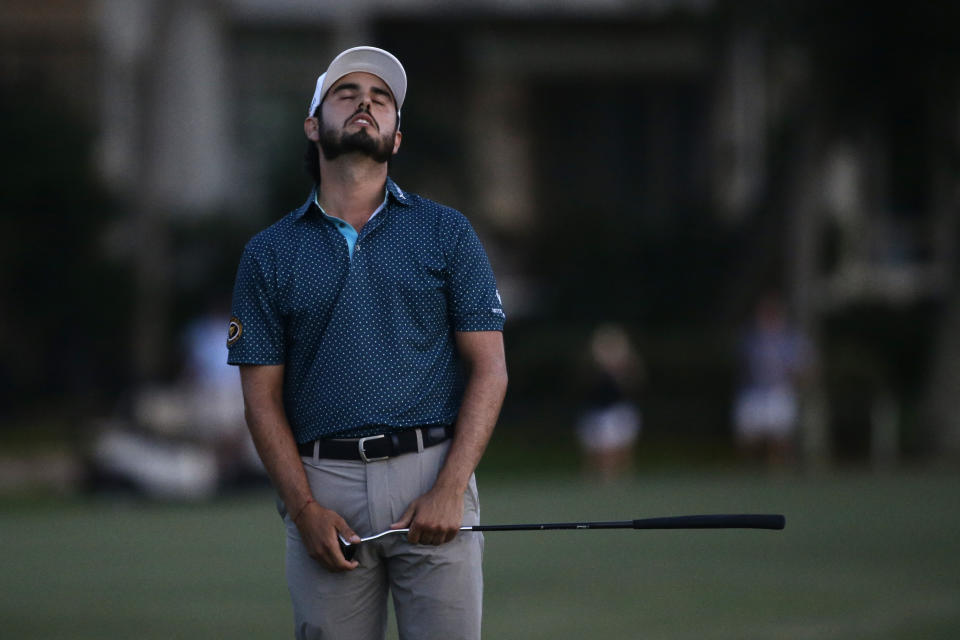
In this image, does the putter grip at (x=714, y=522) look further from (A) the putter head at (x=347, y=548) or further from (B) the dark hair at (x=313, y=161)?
(B) the dark hair at (x=313, y=161)

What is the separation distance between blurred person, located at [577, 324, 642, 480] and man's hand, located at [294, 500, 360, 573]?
17.3 meters

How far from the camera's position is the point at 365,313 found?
5188 millimetres

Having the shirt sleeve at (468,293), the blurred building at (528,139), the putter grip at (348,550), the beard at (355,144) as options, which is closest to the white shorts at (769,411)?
the blurred building at (528,139)

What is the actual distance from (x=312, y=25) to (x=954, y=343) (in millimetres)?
14648

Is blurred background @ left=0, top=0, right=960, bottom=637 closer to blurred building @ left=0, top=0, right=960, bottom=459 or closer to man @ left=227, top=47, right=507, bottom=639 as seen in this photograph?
blurred building @ left=0, top=0, right=960, bottom=459

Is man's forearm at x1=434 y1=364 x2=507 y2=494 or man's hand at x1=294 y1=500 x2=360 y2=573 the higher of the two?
man's forearm at x1=434 y1=364 x2=507 y2=494

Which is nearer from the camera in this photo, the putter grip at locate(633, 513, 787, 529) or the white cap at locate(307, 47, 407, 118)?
the putter grip at locate(633, 513, 787, 529)

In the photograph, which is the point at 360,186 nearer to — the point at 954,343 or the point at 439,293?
the point at 439,293

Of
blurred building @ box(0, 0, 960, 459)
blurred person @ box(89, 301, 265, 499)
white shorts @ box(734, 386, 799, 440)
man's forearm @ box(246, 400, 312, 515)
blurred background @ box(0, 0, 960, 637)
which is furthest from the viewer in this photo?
blurred building @ box(0, 0, 960, 459)

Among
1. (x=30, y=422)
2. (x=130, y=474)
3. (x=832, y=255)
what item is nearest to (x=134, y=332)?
(x=30, y=422)

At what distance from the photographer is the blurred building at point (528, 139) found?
1163 inches

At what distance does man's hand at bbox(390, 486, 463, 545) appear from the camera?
504 cm

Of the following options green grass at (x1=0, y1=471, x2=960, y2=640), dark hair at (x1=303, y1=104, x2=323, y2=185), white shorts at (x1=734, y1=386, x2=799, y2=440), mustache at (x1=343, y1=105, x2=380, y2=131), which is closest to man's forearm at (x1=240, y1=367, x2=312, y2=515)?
dark hair at (x1=303, y1=104, x2=323, y2=185)

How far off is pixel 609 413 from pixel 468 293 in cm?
1829
